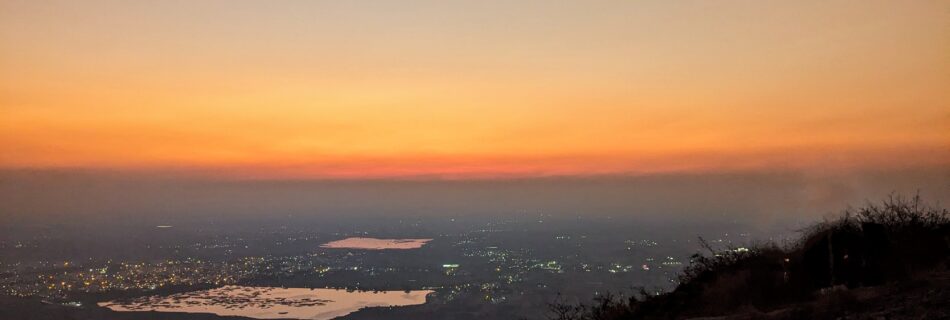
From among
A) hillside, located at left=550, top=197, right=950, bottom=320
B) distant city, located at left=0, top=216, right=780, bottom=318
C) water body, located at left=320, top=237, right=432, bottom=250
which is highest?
hillside, located at left=550, top=197, right=950, bottom=320

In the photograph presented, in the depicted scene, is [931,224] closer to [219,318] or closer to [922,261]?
[922,261]

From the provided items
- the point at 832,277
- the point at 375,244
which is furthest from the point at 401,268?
the point at 832,277

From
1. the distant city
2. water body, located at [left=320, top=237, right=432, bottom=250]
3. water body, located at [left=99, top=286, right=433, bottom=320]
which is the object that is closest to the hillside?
the distant city

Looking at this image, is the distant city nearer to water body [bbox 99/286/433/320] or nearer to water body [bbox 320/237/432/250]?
water body [bbox 320/237/432/250]

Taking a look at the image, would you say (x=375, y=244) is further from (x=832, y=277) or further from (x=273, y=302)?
(x=832, y=277)

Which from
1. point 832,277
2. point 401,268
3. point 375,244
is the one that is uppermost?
point 832,277

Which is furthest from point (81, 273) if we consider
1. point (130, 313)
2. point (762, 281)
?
point (762, 281)

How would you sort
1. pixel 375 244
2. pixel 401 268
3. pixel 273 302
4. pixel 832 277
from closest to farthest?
pixel 832 277
pixel 273 302
pixel 401 268
pixel 375 244
